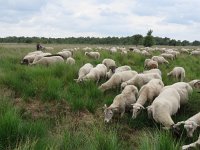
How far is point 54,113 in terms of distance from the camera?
959 cm

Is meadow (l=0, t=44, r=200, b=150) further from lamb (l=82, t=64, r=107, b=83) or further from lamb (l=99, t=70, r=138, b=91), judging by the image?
lamb (l=82, t=64, r=107, b=83)

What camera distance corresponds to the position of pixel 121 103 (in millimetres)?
9539

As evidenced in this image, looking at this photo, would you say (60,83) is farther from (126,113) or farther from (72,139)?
(72,139)

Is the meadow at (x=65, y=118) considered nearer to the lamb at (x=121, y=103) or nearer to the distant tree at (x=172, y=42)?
the lamb at (x=121, y=103)

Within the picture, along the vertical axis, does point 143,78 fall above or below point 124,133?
above

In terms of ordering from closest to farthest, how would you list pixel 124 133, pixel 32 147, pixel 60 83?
pixel 32 147 → pixel 124 133 → pixel 60 83

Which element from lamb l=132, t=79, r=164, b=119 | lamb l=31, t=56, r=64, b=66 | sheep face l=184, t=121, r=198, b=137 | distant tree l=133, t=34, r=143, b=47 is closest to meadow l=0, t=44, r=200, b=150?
sheep face l=184, t=121, r=198, b=137

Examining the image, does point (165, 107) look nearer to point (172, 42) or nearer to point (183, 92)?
point (183, 92)

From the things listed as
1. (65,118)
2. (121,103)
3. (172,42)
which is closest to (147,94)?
(121,103)

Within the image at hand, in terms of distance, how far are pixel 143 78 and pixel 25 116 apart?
180 inches

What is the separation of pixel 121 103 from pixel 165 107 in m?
1.46

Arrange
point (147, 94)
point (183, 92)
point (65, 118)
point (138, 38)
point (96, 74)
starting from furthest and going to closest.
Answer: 1. point (138, 38)
2. point (96, 74)
3. point (183, 92)
4. point (147, 94)
5. point (65, 118)

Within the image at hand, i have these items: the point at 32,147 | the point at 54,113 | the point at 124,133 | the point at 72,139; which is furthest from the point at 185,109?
the point at 32,147

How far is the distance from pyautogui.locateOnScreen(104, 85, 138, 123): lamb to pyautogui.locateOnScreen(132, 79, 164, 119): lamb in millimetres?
271
